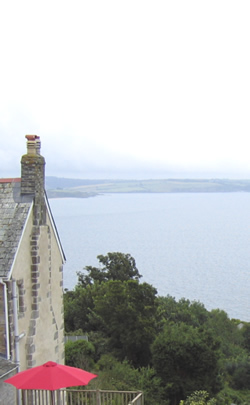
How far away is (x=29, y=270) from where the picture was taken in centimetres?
1555

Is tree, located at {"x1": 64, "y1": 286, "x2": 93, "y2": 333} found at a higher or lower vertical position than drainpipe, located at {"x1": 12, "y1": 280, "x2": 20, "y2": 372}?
lower

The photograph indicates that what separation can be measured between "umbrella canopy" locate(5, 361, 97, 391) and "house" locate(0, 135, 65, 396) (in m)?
2.33

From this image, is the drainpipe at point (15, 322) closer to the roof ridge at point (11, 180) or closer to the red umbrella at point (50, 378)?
the red umbrella at point (50, 378)

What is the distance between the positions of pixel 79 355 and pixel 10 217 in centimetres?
1909

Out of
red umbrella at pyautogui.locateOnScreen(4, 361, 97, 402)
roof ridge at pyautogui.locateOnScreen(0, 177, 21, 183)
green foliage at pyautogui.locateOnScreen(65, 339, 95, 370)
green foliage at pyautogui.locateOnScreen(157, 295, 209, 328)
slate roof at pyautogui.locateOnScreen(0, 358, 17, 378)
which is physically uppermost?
roof ridge at pyautogui.locateOnScreen(0, 177, 21, 183)

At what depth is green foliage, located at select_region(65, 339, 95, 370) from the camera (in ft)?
102

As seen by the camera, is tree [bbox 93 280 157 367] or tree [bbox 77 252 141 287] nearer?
tree [bbox 93 280 157 367]

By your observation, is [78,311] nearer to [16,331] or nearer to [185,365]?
[185,365]

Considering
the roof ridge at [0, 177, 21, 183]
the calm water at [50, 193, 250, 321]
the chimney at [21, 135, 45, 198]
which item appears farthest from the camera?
the calm water at [50, 193, 250, 321]

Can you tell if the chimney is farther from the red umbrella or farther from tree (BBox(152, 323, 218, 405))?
tree (BBox(152, 323, 218, 405))

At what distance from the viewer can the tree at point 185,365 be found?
3133 centimetres

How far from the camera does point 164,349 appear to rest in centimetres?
3225

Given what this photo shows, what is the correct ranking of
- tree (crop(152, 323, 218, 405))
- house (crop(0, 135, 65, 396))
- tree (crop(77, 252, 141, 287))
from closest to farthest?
house (crop(0, 135, 65, 396)) → tree (crop(152, 323, 218, 405)) → tree (crop(77, 252, 141, 287))

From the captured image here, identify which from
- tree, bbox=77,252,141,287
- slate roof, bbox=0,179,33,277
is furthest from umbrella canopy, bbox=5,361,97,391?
tree, bbox=77,252,141,287
